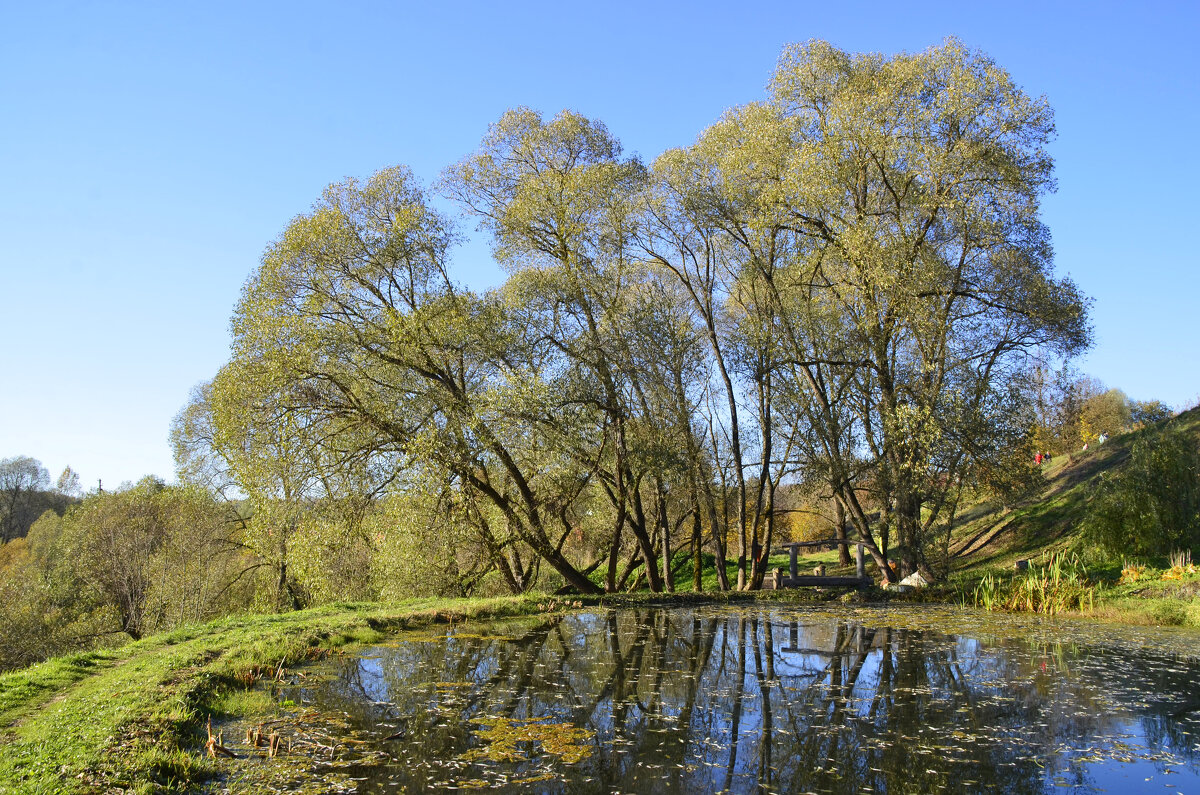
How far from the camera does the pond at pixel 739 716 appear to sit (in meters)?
6.12

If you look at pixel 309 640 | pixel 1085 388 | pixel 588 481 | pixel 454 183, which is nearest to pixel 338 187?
pixel 454 183

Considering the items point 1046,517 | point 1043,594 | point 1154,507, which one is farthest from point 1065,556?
point 1043,594

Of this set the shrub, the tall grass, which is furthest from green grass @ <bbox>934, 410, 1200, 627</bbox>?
the shrub

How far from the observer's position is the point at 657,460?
69.3ft

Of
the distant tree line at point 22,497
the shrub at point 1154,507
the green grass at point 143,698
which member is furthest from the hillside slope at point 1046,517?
the distant tree line at point 22,497

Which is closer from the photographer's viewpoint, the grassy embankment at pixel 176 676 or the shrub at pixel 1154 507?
the grassy embankment at pixel 176 676

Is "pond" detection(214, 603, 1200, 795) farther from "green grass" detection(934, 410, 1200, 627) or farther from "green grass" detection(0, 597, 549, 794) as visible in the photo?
"green grass" detection(934, 410, 1200, 627)

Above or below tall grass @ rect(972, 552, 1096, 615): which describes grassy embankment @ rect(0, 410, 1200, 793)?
below

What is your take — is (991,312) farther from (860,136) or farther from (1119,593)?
(1119,593)

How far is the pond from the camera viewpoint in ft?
20.1

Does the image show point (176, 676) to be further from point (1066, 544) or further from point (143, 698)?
point (1066, 544)

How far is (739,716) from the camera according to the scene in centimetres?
802

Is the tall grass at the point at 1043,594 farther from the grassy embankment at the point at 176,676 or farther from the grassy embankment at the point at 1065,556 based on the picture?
the grassy embankment at the point at 176,676

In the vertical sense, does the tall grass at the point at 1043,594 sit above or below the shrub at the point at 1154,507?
below
